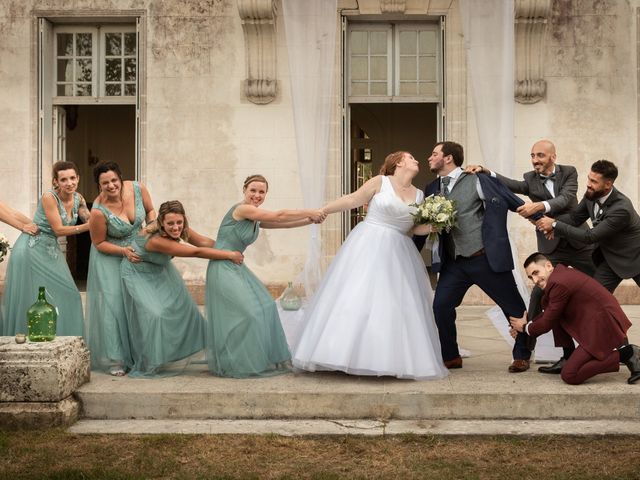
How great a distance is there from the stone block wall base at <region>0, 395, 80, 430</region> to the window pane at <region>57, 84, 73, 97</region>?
6909mm

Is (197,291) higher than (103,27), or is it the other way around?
(103,27)

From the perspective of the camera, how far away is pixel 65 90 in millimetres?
11719

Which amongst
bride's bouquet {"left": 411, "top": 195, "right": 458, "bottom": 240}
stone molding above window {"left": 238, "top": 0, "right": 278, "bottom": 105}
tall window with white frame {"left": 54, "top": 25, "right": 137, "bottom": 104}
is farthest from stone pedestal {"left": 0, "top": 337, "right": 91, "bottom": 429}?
tall window with white frame {"left": 54, "top": 25, "right": 137, "bottom": 104}

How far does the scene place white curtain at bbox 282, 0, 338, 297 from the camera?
9008 mm

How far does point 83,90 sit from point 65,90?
23cm

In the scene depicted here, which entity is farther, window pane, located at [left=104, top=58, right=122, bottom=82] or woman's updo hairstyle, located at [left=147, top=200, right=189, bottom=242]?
window pane, located at [left=104, top=58, right=122, bottom=82]

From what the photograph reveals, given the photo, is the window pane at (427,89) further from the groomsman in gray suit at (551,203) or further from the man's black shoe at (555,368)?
the man's black shoe at (555,368)

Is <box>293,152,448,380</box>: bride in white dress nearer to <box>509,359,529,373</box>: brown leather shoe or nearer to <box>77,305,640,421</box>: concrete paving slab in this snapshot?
<box>77,305,640,421</box>: concrete paving slab

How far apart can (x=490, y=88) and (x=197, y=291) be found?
14.2 ft

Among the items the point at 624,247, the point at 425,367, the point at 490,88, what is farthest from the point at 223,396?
the point at 490,88

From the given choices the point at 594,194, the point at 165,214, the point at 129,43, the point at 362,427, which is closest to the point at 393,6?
the point at 129,43

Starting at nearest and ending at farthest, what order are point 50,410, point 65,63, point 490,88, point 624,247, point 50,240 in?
point 50,410 → point 624,247 → point 50,240 → point 490,88 → point 65,63

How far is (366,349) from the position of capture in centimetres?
601

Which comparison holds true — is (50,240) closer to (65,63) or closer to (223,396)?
(223,396)
